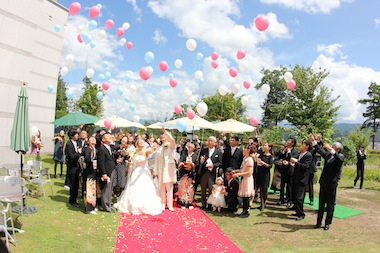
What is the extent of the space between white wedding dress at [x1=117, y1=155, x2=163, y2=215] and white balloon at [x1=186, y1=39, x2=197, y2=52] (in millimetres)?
4253

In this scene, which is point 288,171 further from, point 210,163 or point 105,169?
point 105,169

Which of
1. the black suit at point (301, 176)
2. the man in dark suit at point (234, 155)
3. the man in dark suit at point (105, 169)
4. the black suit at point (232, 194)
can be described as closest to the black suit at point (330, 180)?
the black suit at point (301, 176)

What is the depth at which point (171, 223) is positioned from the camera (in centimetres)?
666

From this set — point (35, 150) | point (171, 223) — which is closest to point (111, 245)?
point (171, 223)

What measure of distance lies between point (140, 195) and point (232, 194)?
252 cm

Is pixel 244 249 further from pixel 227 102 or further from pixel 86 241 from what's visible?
pixel 227 102

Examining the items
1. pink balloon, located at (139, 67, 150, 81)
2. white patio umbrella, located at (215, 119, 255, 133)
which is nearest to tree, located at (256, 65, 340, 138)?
white patio umbrella, located at (215, 119, 255, 133)

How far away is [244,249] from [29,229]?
4.23 meters

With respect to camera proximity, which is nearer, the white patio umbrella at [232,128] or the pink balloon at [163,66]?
the pink balloon at [163,66]

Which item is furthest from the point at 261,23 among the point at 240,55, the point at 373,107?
the point at 373,107

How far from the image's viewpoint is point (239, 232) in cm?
637

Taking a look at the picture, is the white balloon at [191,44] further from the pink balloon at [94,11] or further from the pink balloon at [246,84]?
the pink balloon at [94,11]

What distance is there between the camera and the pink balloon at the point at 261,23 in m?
7.48

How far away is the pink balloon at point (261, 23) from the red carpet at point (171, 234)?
524 cm
